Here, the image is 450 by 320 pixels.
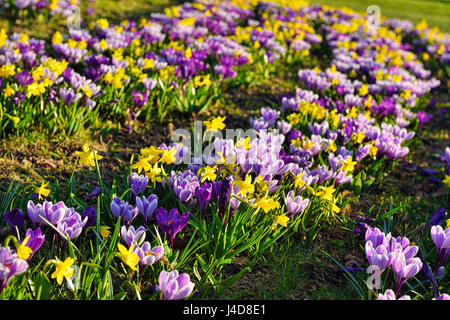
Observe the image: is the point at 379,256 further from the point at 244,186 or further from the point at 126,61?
the point at 126,61

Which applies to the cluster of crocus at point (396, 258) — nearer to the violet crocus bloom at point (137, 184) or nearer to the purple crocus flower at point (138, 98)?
the violet crocus bloom at point (137, 184)

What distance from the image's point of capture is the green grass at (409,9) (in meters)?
16.8

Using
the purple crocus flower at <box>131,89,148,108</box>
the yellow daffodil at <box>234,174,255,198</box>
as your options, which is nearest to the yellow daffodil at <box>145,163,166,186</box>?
the yellow daffodil at <box>234,174,255,198</box>

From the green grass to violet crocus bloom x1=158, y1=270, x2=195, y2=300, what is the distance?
16.2 metres

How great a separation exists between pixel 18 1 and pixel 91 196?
6129 mm

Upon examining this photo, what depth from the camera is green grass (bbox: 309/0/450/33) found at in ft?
55.1

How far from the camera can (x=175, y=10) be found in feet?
30.2

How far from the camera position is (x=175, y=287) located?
2221 millimetres

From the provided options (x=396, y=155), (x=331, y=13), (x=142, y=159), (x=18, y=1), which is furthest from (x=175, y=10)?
(x=142, y=159)

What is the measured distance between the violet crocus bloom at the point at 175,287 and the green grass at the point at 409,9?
1616cm

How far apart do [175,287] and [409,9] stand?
2007 centimetres

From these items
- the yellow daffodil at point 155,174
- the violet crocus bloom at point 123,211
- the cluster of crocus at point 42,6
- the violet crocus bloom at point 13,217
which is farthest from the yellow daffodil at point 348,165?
the cluster of crocus at point 42,6

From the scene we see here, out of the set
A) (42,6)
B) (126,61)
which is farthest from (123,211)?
(42,6)
